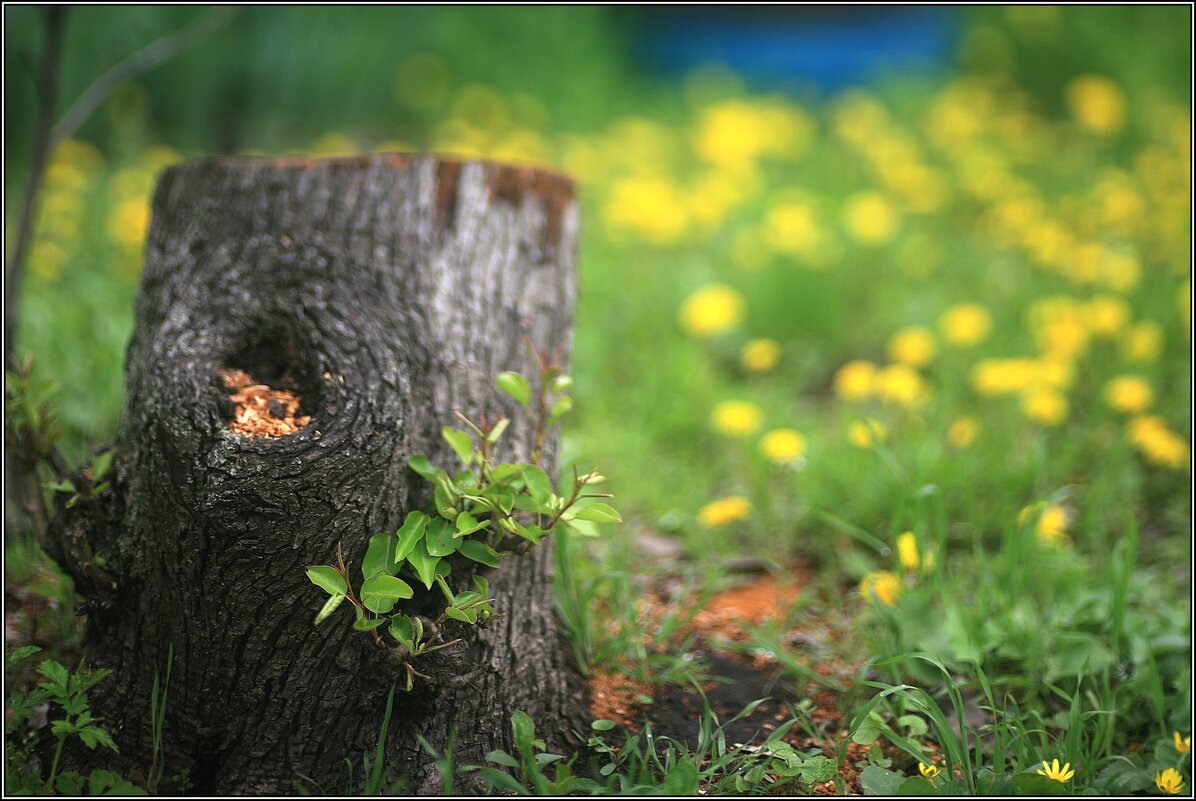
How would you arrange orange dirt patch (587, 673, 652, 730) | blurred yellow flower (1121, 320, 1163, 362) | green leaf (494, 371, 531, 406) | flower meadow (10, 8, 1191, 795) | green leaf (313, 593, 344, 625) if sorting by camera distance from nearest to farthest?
green leaf (313, 593, 344, 625) → green leaf (494, 371, 531, 406) → orange dirt patch (587, 673, 652, 730) → flower meadow (10, 8, 1191, 795) → blurred yellow flower (1121, 320, 1163, 362)

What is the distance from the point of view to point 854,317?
144 inches

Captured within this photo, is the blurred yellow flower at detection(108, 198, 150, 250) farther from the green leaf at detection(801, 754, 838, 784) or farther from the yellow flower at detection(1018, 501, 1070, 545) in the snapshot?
the yellow flower at detection(1018, 501, 1070, 545)

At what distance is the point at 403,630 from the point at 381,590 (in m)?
0.09

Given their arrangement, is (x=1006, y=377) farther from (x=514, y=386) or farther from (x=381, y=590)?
(x=381, y=590)

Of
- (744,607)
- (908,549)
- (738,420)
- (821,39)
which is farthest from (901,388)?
(821,39)

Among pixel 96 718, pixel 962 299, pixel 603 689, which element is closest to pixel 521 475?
pixel 603 689

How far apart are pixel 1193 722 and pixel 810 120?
510 centimetres

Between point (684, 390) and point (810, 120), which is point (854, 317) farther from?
point (810, 120)

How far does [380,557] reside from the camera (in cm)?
139

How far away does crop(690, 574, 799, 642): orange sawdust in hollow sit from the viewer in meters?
2.00

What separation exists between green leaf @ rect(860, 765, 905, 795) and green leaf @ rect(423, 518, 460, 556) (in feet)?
2.56

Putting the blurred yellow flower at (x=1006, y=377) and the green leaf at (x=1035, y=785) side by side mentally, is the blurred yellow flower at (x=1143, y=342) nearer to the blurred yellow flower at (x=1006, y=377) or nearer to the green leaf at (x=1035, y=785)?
the blurred yellow flower at (x=1006, y=377)

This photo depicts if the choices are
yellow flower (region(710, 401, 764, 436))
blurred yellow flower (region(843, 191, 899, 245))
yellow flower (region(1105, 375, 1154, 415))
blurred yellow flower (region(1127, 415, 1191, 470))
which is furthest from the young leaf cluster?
blurred yellow flower (region(843, 191, 899, 245))

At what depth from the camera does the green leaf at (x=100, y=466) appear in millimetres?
1568
